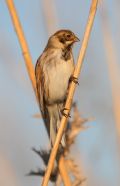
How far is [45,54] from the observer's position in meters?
3.12

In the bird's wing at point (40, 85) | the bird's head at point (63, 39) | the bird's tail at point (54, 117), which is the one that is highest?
the bird's head at point (63, 39)

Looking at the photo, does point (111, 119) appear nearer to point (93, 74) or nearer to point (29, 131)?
point (93, 74)

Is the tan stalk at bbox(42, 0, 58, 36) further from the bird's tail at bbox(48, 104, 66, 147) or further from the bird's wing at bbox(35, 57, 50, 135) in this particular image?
the bird's tail at bbox(48, 104, 66, 147)

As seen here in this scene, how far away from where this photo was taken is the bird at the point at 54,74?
2969 millimetres

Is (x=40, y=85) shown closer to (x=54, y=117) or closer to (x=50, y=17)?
(x=54, y=117)

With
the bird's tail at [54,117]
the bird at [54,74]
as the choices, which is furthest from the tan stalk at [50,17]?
the bird's tail at [54,117]

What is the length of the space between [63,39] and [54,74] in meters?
0.22

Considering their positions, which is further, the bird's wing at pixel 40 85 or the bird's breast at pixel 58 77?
the bird's wing at pixel 40 85

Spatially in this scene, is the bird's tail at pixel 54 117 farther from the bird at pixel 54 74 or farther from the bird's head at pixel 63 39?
the bird's head at pixel 63 39

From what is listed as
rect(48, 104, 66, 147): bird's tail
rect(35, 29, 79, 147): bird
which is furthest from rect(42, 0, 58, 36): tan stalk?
rect(48, 104, 66, 147): bird's tail

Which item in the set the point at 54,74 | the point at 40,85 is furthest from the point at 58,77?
the point at 40,85

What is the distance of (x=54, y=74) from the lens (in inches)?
120

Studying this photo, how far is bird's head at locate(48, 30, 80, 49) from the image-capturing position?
9.73ft

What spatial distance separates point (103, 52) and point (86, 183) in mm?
767
